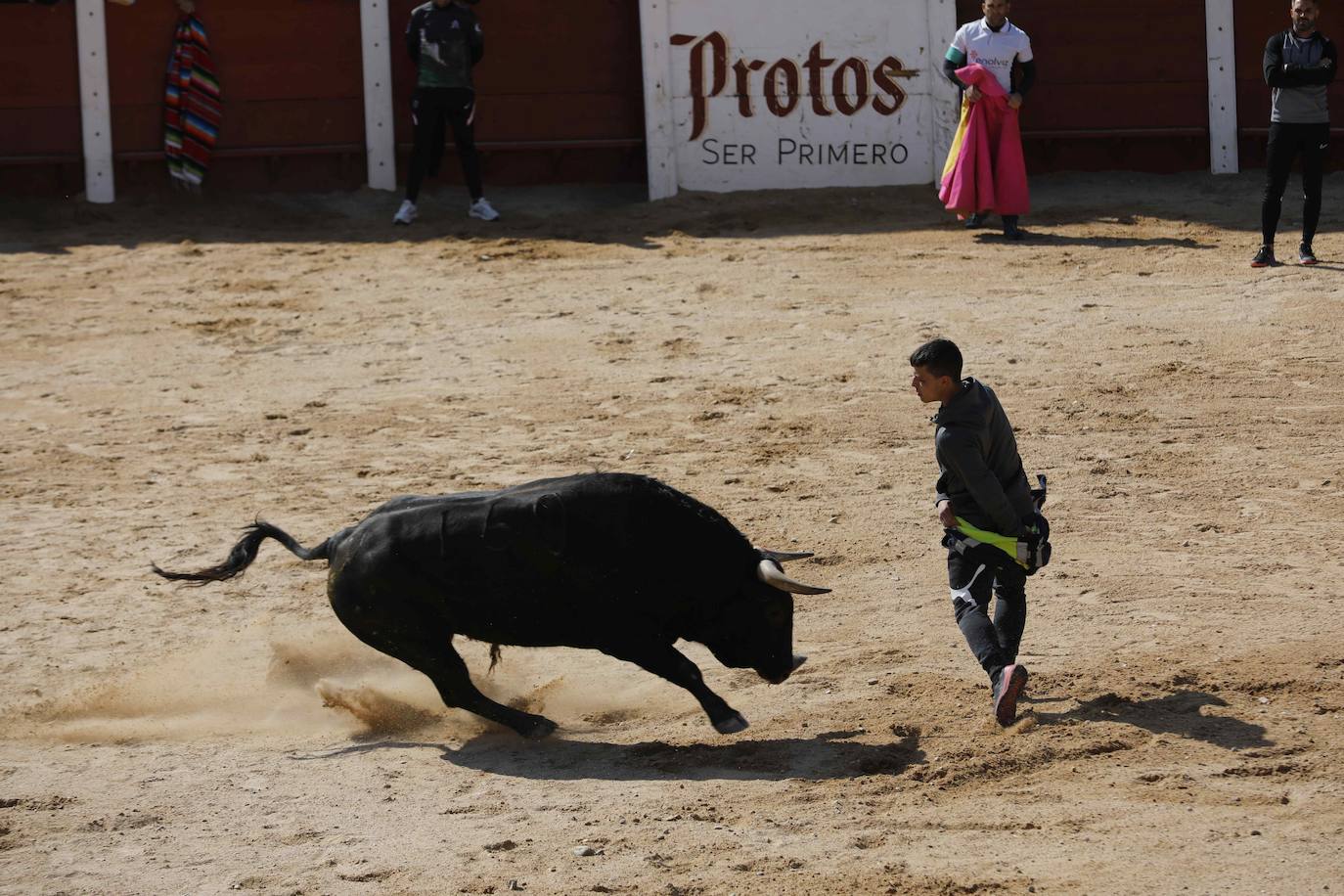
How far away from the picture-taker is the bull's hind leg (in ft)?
14.4

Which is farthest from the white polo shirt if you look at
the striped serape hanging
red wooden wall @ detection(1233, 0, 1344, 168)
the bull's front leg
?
the bull's front leg

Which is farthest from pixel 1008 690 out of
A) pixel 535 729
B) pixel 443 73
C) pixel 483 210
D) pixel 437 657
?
pixel 443 73

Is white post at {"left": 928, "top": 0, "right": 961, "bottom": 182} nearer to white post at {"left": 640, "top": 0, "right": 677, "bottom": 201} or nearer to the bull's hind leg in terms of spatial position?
white post at {"left": 640, "top": 0, "right": 677, "bottom": 201}

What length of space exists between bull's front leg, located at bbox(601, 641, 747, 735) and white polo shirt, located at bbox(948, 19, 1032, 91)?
21.9 ft

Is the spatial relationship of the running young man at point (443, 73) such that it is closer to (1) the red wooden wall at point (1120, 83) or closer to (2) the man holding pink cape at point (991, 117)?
(2) the man holding pink cape at point (991, 117)

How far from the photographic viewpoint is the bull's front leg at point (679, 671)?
14.0 feet

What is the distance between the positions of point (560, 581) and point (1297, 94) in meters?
5.96

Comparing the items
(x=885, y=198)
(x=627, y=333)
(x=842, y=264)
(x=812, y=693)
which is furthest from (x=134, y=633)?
(x=885, y=198)

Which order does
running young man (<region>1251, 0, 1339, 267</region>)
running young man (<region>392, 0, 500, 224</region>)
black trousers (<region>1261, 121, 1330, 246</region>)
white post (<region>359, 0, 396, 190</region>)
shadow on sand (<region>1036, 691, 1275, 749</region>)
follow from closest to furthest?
shadow on sand (<region>1036, 691, 1275, 749</region>) → running young man (<region>1251, 0, 1339, 267</region>) → black trousers (<region>1261, 121, 1330, 246</region>) → running young man (<region>392, 0, 500, 224</region>) → white post (<region>359, 0, 396, 190</region>)

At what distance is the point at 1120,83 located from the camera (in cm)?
1239

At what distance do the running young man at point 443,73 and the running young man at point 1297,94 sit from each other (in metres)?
5.08

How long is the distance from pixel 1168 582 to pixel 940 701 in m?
1.19

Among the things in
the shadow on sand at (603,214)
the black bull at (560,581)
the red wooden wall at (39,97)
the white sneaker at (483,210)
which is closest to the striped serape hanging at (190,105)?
the shadow on sand at (603,214)

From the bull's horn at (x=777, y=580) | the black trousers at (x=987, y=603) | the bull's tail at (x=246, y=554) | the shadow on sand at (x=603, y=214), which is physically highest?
the shadow on sand at (x=603, y=214)
